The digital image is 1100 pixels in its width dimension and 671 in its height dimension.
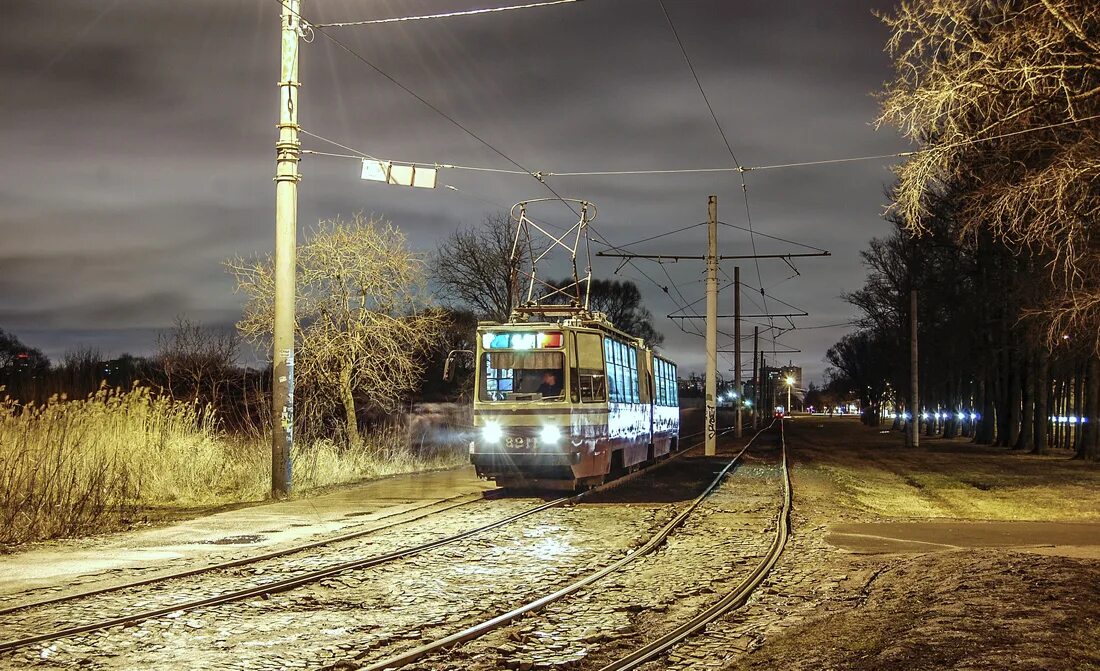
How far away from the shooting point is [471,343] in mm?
48531

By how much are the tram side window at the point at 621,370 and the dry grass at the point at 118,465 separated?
254 inches

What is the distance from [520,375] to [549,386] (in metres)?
0.66

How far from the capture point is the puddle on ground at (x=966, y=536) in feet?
41.4

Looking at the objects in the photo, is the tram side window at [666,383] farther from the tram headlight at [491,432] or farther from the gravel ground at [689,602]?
the gravel ground at [689,602]

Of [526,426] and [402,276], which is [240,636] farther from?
[402,276]

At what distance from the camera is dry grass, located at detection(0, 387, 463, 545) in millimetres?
13891

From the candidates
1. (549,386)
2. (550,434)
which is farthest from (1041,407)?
(550,434)

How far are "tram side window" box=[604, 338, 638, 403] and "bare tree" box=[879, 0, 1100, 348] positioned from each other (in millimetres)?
8625

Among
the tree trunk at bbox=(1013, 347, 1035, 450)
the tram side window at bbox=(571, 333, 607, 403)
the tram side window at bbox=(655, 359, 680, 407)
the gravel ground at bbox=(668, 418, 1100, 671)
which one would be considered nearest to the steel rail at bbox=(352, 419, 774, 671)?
the gravel ground at bbox=(668, 418, 1100, 671)

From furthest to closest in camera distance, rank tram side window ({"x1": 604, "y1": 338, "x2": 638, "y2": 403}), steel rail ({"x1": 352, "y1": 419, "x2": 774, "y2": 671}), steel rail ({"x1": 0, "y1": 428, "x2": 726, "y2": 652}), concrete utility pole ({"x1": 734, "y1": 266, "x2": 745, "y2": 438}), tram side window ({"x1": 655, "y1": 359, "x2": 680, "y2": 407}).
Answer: concrete utility pole ({"x1": 734, "y1": 266, "x2": 745, "y2": 438}), tram side window ({"x1": 655, "y1": 359, "x2": 680, "y2": 407}), tram side window ({"x1": 604, "y1": 338, "x2": 638, "y2": 403}), steel rail ({"x1": 0, "y1": 428, "x2": 726, "y2": 652}), steel rail ({"x1": 352, "y1": 419, "x2": 774, "y2": 671})

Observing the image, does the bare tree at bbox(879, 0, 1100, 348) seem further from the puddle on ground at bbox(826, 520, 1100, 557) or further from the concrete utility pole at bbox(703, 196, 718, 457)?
the concrete utility pole at bbox(703, 196, 718, 457)

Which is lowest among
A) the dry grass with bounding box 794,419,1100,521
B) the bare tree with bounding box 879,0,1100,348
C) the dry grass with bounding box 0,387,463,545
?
the dry grass with bounding box 794,419,1100,521

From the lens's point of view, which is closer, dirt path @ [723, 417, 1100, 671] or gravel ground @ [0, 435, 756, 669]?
dirt path @ [723, 417, 1100, 671]

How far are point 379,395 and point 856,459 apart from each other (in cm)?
1828
